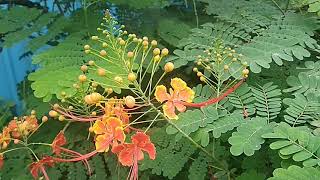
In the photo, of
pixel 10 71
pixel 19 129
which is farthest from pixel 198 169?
pixel 10 71

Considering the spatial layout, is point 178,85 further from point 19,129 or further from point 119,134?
point 19,129

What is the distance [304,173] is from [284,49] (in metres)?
0.58

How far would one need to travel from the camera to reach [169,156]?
5.97 feet

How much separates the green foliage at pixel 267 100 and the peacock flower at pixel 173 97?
34cm

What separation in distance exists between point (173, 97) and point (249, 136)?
259 mm

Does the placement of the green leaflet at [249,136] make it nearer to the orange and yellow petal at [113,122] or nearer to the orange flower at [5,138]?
the orange and yellow petal at [113,122]

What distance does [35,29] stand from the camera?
2242 millimetres

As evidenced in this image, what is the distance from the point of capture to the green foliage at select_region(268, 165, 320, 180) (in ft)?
4.43

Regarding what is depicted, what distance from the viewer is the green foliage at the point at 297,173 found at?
1.35 meters

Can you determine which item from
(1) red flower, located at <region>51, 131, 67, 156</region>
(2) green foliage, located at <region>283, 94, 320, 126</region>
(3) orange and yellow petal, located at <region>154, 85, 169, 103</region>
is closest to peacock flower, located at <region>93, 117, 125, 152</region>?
(3) orange and yellow petal, located at <region>154, 85, 169, 103</region>

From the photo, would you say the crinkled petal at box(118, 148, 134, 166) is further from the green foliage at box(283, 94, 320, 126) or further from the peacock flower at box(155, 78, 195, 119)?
the green foliage at box(283, 94, 320, 126)

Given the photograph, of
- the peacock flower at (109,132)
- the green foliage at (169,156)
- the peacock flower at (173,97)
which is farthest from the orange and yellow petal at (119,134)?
the green foliage at (169,156)

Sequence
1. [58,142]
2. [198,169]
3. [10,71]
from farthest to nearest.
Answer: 1. [10,71]
2. [198,169]
3. [58,142]

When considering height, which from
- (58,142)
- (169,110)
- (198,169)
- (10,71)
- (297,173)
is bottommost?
(10,71)
